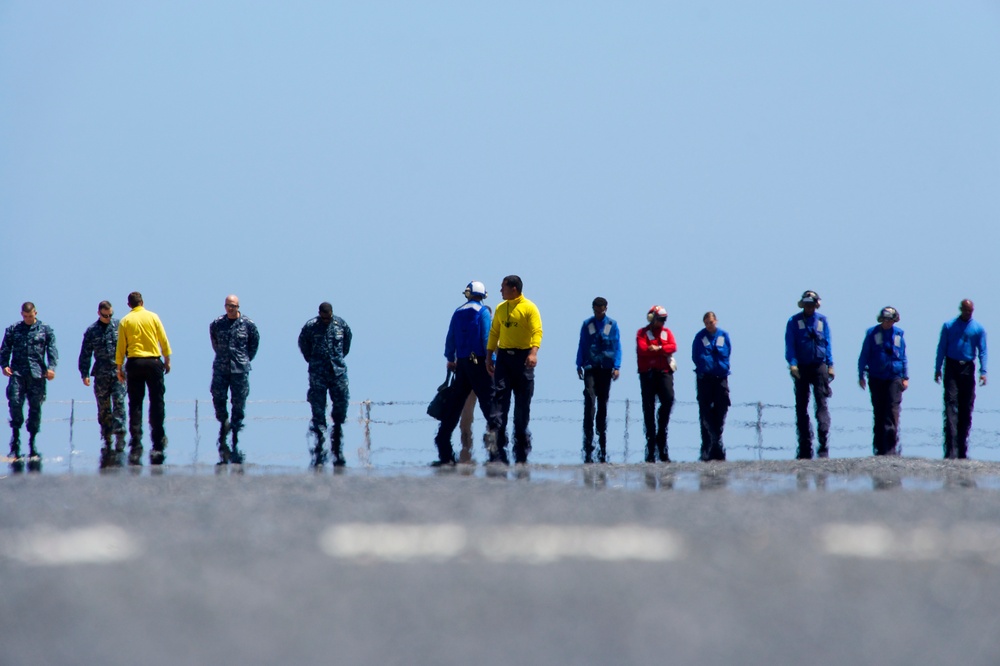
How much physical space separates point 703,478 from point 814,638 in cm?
723

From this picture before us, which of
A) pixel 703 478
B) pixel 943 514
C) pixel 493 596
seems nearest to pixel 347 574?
pixel 493 596

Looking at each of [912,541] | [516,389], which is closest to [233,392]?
[516,389]

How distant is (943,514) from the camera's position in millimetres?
7000

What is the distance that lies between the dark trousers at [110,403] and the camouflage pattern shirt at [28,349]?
145 cm

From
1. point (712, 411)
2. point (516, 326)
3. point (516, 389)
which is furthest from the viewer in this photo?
point (712, 411)

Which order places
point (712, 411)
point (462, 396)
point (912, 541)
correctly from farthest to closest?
point (712, 411) < point (462, 396) < point (912, 541)

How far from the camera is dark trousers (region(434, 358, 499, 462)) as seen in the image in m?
14.0

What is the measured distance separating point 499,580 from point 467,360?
9213mm

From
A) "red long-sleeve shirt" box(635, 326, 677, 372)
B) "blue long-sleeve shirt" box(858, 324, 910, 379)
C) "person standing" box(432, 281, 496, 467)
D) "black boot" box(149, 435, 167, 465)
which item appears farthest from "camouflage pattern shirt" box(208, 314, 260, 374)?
"blue long-sleeve shirt" box(858, 324, 910, 379)

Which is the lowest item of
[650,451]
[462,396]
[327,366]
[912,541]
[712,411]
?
[650,451]

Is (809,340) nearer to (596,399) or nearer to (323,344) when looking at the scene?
(596,399)

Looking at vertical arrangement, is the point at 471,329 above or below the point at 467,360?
above

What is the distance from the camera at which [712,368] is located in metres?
16.5

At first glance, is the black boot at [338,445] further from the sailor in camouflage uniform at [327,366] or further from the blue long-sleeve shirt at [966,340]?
the blue long-sleeve shirt at [966,340]
